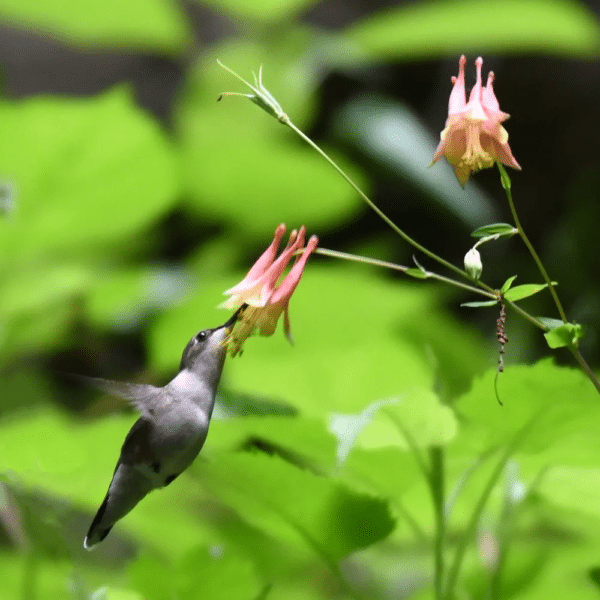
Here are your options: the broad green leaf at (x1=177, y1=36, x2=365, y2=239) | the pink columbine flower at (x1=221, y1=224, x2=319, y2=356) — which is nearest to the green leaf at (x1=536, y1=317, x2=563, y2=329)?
the pink columbine flower at (x1=221, y1=224, x2=319, y2=356)

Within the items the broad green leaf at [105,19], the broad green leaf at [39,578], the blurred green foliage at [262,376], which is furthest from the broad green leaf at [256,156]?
the broad green leaf at [39,578]

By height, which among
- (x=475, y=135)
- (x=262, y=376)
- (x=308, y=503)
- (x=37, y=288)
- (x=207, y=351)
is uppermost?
(x=475, y=135)

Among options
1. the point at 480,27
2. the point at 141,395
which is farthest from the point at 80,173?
the point at 480,27

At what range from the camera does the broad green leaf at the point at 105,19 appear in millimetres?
1371

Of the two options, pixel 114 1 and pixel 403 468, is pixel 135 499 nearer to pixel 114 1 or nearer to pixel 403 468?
pixel 403 468

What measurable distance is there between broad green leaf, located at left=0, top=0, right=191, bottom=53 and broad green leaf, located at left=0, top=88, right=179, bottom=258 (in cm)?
40

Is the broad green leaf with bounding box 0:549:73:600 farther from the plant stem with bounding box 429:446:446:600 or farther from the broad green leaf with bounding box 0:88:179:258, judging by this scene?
the broad green leaf with bounding box 0:88:179:258

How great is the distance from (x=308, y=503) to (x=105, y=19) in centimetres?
120

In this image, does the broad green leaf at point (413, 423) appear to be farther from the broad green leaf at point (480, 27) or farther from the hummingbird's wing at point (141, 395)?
the broad green leaf at point (480, 27)

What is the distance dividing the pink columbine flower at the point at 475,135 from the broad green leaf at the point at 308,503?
0.65 feet

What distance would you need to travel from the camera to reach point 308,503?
468 millimetres

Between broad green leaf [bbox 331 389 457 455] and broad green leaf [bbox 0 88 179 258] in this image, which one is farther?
broad green leaf [bbox 0 88 179 258]

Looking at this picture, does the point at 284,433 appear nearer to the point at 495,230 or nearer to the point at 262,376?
the point at 495,230

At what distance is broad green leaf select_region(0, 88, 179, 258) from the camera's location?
99cm
